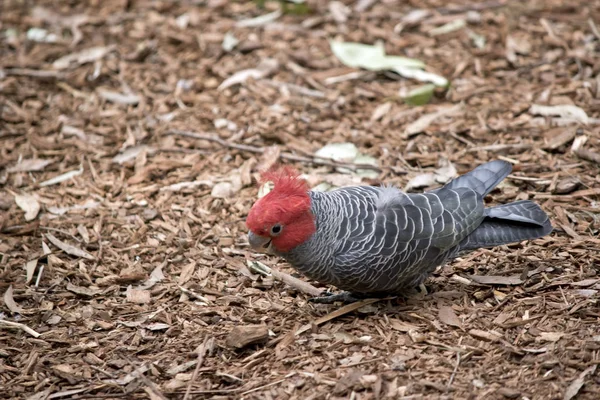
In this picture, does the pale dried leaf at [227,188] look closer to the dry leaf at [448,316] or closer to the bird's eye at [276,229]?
the bird's eye at [276,229]

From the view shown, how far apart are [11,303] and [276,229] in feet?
8.29

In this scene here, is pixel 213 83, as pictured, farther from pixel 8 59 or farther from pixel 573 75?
pixel 573 75

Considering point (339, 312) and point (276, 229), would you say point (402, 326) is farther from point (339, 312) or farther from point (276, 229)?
point (276, 229)

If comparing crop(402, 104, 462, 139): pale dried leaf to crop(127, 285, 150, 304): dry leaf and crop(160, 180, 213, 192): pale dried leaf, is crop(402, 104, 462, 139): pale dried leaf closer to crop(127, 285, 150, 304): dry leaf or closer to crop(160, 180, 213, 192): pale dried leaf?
crop(160, 180, 213, 192): pale dried leaf

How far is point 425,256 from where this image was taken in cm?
569

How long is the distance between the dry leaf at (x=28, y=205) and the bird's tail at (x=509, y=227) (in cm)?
433

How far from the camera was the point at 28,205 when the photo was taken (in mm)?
7293

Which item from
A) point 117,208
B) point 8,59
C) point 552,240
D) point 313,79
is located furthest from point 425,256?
point 8,59

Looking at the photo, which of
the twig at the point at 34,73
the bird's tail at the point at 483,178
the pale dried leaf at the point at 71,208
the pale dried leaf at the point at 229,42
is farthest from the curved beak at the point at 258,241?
the twig at the point at 34,73

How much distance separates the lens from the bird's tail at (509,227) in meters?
5.82

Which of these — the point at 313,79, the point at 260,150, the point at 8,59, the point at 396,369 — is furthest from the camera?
the point at 8,59

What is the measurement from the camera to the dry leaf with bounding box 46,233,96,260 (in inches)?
261

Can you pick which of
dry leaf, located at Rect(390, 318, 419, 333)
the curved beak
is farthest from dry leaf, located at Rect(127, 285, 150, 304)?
dry leaf, located at Rect(390, 318, 419, 333)

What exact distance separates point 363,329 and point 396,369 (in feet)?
2.09
